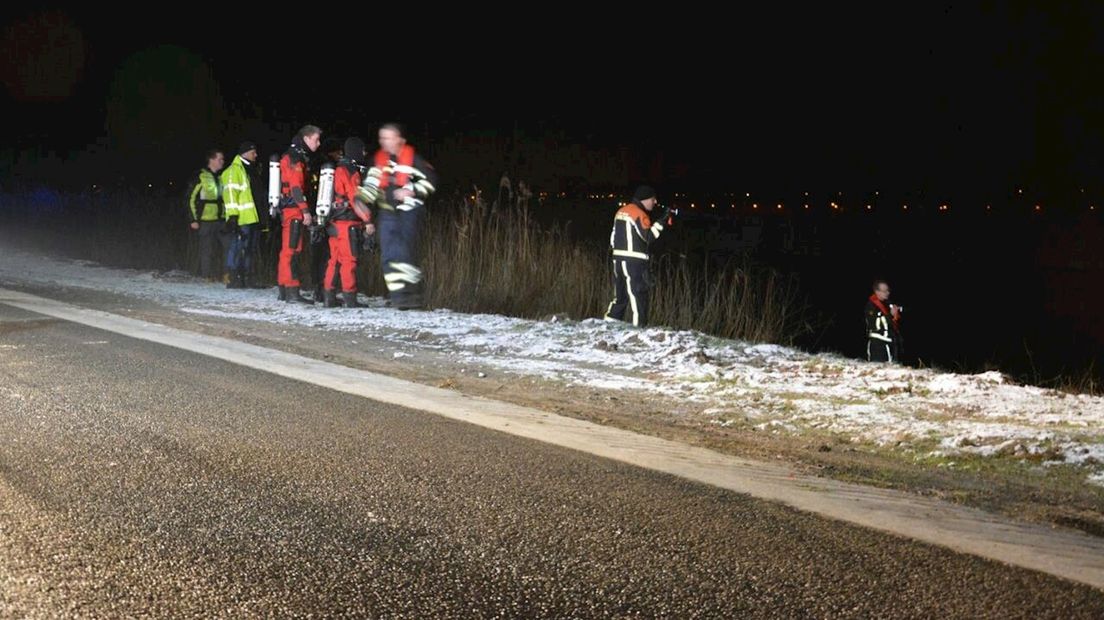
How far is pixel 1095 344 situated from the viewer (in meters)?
19.8

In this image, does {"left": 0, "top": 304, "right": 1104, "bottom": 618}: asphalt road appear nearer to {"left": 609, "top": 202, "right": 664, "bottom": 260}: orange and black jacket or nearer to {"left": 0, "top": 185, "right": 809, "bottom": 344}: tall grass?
{"left": 609, "top": 202, "right": 664, "bottom": 260}: orange and black jacket

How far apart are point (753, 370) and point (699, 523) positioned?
15.6 feet

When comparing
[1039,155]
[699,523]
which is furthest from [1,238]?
[1039,155]

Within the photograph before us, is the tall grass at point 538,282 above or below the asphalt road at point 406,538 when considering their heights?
above

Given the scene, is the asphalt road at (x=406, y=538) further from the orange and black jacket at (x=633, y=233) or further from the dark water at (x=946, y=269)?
the dark water at (x=946, y=269)

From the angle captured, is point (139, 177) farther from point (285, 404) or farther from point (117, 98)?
point (285, 404)

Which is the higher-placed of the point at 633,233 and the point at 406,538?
the point at 633,233

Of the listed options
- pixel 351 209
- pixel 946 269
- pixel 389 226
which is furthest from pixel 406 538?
pixel 946 269

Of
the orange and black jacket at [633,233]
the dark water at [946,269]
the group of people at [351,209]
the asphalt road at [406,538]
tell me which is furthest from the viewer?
the dark water at [946,269]

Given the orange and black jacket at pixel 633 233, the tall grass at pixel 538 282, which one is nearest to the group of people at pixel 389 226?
the orange and black jacket at pixel 633 233

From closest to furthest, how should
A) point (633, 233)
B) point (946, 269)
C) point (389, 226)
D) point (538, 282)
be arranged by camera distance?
1. point (633, 233)
2. point (389, 226)
3. point (538, 282)
4. point (946, 269)

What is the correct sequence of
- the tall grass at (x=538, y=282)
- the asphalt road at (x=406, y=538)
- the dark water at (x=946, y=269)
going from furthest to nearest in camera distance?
the dark water at (x=946, y=269), the tall grass at (x=538, y=282), the asphalt road at (x=406, y=538)

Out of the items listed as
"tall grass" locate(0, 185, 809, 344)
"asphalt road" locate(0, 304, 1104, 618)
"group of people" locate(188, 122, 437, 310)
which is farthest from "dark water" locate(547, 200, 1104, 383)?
"asphalt road" locate(0, 304, 1104, 618)

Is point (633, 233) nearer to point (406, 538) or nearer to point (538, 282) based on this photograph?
point (538, 282)
